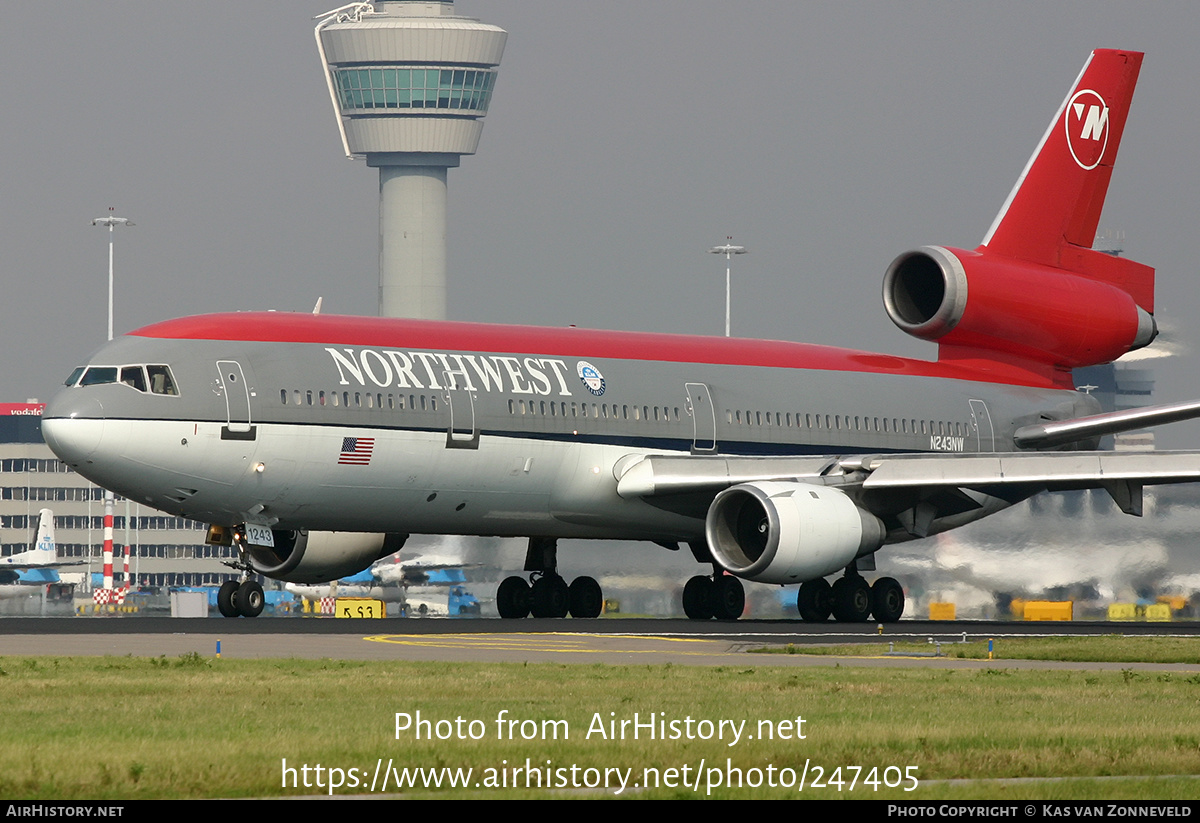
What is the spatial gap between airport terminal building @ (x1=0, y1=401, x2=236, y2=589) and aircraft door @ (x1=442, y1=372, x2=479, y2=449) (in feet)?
374

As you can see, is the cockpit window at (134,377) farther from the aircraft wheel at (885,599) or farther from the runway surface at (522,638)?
the aircraft wheel at (885,599)

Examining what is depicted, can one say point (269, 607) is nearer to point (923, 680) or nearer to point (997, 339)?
point (997, 339)

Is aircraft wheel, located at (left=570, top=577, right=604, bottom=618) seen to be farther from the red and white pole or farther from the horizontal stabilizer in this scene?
the red and white pole

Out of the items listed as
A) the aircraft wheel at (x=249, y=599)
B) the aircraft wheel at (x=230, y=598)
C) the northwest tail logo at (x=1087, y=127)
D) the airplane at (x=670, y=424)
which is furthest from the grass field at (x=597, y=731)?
the northwest tail logo at (x=1087, y=127)

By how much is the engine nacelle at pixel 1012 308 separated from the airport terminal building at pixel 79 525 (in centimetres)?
10955

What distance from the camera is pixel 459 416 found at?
1208 inches

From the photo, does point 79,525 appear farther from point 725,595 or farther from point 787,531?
point 787,531

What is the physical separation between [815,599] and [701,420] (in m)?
3.67

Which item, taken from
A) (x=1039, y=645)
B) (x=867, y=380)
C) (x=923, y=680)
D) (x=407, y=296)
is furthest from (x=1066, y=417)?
(x=407, y=296)

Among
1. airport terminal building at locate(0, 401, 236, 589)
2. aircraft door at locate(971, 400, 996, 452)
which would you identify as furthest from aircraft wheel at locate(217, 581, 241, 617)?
airport terminal building at locate(0, 401, 236, 589)

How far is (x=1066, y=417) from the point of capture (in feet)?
131

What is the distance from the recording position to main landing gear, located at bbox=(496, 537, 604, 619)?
3594 centimetres

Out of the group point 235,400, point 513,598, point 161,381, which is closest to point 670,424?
point 513,598

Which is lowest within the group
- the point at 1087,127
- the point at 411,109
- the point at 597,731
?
the point at 597,731
